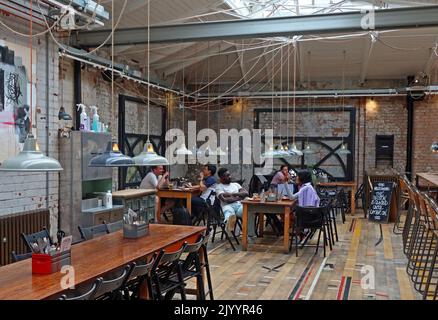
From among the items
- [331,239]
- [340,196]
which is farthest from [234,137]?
[331,239]

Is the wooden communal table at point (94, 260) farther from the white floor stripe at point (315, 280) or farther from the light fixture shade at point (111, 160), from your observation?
the white floor stripe at point (315, 280)

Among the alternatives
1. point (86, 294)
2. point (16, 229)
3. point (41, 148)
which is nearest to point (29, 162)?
point (86, 294)

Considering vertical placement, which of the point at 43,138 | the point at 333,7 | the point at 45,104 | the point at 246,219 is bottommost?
the point at 246,219

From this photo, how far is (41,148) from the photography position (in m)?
7.15

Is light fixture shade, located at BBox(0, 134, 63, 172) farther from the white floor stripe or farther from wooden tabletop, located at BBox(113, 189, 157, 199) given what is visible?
wooden tabletop, located at BBox(113, 189, 157, 199)

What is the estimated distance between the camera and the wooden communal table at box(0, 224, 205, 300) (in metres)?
3.08

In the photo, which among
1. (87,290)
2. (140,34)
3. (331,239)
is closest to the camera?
(87,290)

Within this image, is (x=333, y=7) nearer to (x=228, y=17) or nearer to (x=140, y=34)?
(x=228, y=17)

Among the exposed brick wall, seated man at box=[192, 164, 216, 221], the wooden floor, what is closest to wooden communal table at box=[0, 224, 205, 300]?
the wooden floor

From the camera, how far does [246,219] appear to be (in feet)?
26.6

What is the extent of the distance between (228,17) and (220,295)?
611cm

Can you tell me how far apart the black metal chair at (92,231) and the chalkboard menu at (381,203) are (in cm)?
590

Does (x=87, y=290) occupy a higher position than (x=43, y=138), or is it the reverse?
(x=43, y=138)

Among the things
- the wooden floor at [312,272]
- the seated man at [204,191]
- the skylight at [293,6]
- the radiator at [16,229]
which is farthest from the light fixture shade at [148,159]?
the seated man at [204,191]
